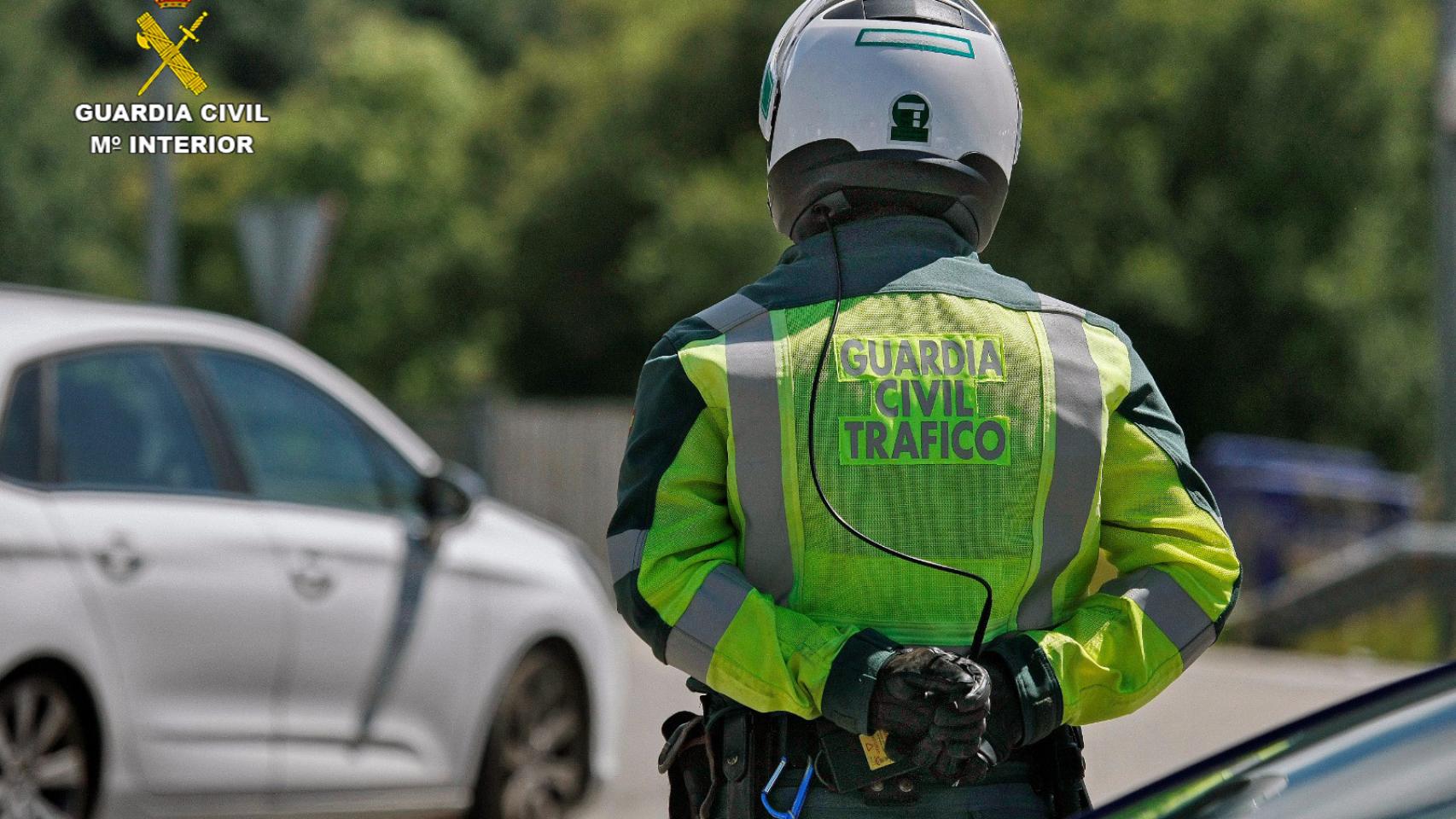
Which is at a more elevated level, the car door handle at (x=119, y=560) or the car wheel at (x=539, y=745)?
the car door handle at (x=119, y=560)

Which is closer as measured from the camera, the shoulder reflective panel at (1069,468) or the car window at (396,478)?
the shoulder reflective panel at (1069,468)

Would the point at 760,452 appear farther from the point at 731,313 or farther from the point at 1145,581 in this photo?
the point at 1145,581

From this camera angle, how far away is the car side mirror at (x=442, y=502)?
6.10 metres

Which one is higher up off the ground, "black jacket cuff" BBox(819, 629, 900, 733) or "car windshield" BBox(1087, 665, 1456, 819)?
"black jacket cuff" BBox(819, 629, 900, 733)

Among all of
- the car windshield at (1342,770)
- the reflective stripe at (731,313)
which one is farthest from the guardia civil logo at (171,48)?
the car windshield at (1342,770)

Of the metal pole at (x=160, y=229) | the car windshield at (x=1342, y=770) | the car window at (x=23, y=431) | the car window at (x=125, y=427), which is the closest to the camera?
the car windshield at (x=1342, y=770)

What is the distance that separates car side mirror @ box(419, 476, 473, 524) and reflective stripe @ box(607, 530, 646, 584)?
3797mm

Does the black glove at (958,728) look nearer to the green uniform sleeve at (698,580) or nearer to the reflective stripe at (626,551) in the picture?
the green uniform sleeve at (698,580)

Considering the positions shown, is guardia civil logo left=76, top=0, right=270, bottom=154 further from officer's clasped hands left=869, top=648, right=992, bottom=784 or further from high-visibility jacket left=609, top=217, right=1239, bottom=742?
officer's clasped hands left=869, top=648, right=992, bottom=784

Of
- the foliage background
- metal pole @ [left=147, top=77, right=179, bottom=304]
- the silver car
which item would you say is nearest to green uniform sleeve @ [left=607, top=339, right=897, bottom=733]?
the silver car

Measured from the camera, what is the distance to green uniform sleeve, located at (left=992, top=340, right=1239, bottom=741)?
2.33m

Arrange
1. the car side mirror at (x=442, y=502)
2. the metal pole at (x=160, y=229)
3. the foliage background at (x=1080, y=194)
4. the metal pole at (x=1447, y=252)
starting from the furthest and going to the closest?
the foliage background at (x=1080, y=194)
the metal pole at (x=160, y=229)
the metal pole at (x=1447, y=252)
the car side mirror at (x=442, y=502)

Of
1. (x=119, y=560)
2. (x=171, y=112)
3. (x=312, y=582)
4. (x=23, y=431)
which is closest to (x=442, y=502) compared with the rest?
(x=312, y=582)

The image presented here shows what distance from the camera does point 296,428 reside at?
6465 millimetres
